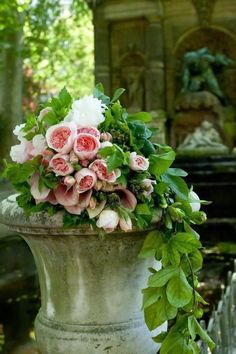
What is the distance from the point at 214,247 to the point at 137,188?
650 cm

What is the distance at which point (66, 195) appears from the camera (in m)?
2.02

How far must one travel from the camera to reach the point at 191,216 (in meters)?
2.21

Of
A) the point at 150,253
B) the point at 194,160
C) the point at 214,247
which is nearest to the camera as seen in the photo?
the point at 150,253

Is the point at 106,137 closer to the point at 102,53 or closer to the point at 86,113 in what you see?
the point at 86,113

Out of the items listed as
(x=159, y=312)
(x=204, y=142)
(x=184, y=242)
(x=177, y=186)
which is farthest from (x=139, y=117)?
(x=204, y=142)

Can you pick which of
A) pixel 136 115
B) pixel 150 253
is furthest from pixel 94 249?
pixel 136 115

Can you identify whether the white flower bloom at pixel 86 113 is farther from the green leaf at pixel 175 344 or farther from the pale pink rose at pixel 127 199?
the green leaf at pixel 175 344

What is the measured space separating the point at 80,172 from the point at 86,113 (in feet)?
0.84

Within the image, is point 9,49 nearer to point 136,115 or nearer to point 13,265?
point 13,265

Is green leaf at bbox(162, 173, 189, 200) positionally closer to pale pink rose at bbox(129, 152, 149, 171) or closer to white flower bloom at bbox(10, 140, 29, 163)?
pale pink rose at bbox(129, 152, 149, 171)

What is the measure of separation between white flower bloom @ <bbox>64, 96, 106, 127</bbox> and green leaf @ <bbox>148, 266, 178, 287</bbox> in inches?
24.4

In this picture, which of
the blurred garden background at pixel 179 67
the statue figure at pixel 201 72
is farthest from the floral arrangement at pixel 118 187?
the statue figure at pixel 201 72

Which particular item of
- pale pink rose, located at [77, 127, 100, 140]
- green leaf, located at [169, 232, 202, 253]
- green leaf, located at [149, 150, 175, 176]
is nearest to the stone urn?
green leaf, located at [169, 232, 202, 253]

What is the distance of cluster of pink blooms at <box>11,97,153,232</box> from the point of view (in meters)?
1.98
